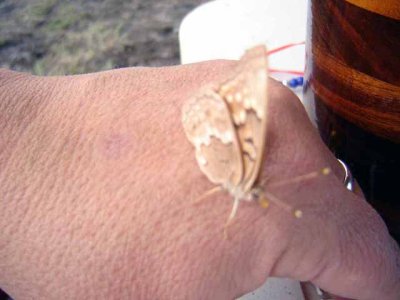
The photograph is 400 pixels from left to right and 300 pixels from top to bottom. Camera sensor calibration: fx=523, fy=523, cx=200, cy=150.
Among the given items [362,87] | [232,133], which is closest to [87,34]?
[362,87]

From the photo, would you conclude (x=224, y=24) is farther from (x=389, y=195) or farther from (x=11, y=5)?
(x=11, y=5)

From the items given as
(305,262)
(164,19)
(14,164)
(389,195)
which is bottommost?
(164,19)

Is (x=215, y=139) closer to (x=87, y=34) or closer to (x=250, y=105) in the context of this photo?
(x=250, y=105)

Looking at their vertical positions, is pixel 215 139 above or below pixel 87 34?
above

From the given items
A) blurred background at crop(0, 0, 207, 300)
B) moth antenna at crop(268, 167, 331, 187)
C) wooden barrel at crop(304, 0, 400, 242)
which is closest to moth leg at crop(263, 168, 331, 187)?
moth antenna at crop(268, 167, 331, 187)

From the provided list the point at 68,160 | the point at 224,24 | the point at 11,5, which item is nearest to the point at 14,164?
the point at 68,160
